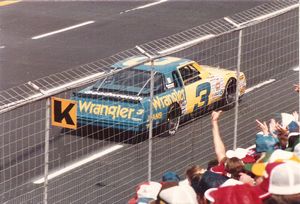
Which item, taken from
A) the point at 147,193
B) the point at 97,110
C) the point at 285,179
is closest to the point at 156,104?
the point at 97,110

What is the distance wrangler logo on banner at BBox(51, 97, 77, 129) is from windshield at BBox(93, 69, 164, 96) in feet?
6.94

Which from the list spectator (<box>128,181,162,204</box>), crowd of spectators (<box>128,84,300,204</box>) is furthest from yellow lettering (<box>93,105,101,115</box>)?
spectator (<box>128,181,162,204</box>)

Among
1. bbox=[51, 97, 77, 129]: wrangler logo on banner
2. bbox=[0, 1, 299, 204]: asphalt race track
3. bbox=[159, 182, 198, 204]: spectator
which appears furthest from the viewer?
bbox=[0, 1, 299, 204]: asphalt race track

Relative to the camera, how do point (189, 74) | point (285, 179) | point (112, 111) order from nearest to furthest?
point (285, 179) < point (112, 111) < point (189, 74)

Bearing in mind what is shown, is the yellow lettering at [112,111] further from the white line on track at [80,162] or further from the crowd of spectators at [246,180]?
the crowd of spectators at [246,180]

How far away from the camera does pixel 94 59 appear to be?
21219 mm

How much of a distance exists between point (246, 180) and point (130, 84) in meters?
5.41

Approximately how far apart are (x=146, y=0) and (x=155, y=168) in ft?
54.3

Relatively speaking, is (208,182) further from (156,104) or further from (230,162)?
(156,104)

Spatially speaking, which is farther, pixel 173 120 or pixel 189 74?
pixel 189 74

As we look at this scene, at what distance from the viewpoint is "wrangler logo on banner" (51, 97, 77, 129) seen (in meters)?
8.11

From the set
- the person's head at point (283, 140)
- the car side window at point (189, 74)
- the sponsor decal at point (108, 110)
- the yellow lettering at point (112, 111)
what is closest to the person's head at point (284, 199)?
the person's head at point (283, 140)

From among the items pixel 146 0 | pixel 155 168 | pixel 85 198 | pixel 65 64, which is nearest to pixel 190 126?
pixel 155 168

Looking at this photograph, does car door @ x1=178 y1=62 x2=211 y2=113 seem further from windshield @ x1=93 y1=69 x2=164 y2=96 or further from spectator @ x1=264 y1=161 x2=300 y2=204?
spectator @ x1=264 y1=161 x2=300 y2=204
